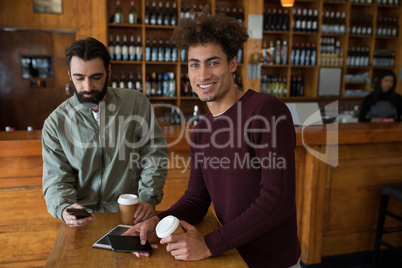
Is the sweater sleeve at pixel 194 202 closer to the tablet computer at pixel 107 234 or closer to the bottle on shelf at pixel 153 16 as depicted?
the tablet computer at pixel 107 234

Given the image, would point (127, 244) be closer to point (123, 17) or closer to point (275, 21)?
point (123, 17)

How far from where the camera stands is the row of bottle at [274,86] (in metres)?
5.21

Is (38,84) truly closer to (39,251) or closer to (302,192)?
(39,251)

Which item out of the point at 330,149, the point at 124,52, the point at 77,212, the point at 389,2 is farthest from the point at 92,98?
the point at 389,2

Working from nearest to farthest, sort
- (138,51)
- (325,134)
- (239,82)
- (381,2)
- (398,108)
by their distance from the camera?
(325,134)
(398,108)
(138,51)
(239,82)
(381,2)

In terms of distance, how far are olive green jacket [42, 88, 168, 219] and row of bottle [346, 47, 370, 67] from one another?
184 inches

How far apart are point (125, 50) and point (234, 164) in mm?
3751

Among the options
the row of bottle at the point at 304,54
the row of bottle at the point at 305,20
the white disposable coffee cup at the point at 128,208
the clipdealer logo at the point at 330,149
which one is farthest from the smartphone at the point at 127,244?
the row of bottle at the point at 305,20

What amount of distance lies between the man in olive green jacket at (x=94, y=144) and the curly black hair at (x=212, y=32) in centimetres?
53

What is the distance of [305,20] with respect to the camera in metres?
5.16

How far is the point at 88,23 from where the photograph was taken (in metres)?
4.36

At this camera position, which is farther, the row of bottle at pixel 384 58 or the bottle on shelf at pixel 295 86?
the row of bottle at pixel 384 58

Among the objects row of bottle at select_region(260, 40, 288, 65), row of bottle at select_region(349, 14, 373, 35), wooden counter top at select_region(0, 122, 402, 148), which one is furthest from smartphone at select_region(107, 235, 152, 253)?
row of bottle at select_region(349, 14, 373, 35)

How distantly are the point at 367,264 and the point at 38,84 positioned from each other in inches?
171
